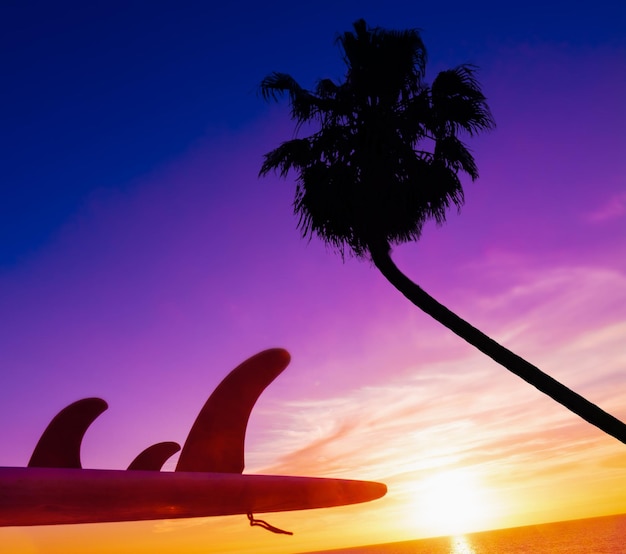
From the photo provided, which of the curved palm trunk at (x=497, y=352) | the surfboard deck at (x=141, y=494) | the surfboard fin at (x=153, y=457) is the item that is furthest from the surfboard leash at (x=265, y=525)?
the curved palm trunk at (x=497, y=352)

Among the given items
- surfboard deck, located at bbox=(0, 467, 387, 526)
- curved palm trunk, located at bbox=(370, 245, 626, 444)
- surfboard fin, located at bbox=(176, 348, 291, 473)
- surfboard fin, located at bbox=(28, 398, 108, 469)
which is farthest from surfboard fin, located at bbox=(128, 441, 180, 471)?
curved palm trunk, located at bbox=(370, 245, 626, 444)

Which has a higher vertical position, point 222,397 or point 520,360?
point 520,360

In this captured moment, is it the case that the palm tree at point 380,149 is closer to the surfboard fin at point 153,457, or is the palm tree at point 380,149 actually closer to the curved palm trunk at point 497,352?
the curved palm trunk at point 497,352

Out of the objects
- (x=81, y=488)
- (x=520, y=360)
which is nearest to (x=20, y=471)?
(x=81, y=488)

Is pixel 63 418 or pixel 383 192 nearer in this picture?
pixel 63 418

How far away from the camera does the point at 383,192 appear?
8.44 meters

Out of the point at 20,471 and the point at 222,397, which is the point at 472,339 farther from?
the point at 20,471

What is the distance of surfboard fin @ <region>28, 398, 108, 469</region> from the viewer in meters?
3.94

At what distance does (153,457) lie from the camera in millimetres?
4406

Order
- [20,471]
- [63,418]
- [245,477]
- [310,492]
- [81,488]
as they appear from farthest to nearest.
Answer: [63,418] < [310,492] < [245,477] < [81,488] < [20,471]

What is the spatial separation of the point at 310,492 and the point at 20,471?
1.52 m

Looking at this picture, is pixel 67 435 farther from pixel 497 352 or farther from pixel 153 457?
pixel 497 352

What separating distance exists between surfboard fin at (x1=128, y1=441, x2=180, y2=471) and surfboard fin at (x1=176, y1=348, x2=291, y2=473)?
1433mm

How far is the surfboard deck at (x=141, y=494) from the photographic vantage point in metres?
1.95
